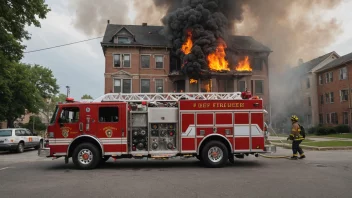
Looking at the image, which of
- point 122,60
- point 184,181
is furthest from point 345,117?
point 184,181

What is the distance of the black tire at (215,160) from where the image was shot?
928 cm

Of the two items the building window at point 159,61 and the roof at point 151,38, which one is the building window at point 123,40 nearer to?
the roof at point 151,38

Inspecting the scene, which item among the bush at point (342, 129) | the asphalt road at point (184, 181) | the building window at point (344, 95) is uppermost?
the building window at point (344, 95)

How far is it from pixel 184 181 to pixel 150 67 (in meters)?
25.9

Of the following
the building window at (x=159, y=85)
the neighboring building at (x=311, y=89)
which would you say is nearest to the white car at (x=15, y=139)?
the building window at (x=159, y=85)

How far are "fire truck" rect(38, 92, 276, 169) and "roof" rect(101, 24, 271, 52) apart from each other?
2263 cm

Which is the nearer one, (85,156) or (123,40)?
(85,156)

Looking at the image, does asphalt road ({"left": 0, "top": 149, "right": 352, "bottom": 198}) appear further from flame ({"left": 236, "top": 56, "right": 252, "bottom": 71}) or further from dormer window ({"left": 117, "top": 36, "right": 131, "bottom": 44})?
dormer window ({"left": 117, "top": 36, "right": 131, "bottom": 44})

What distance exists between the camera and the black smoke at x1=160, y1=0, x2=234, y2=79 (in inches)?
1064

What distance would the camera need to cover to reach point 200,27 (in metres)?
27.2

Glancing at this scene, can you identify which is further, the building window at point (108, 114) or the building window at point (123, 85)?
the building window at point (123, 85)

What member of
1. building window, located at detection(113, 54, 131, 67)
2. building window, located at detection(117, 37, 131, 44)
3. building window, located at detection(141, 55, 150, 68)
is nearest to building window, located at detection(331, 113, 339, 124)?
building window, located at detection(141, 55, 150, 68)

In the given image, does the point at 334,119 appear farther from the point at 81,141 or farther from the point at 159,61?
the point at 81,141

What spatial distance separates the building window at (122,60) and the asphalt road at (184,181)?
22.6m
